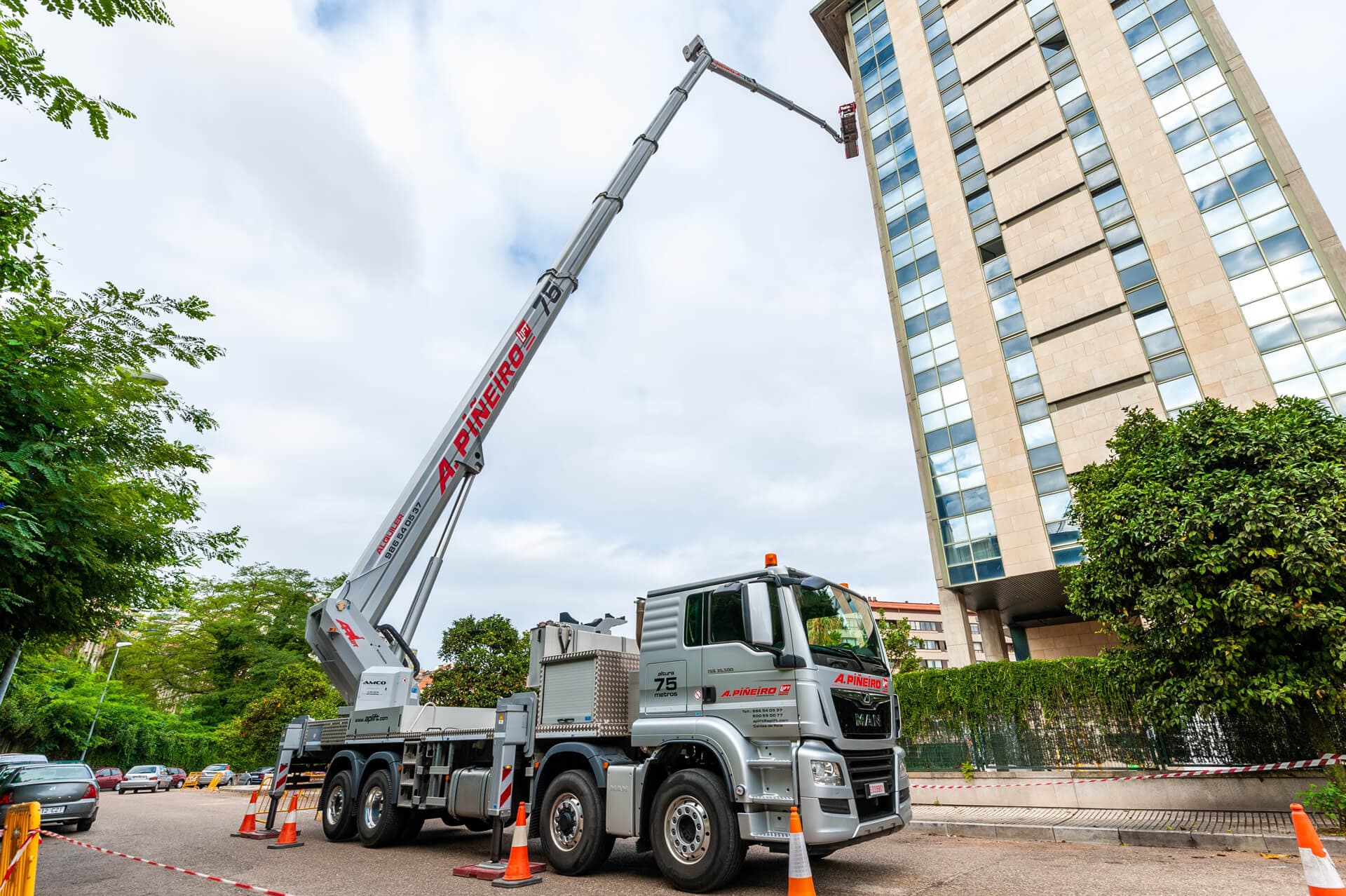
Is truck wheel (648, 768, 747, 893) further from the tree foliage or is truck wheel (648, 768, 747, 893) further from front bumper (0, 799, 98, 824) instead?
front bumper (0, 799, 98, 824)

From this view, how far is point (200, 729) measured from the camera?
37.5 meters

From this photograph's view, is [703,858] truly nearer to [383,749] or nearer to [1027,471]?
[383,749]

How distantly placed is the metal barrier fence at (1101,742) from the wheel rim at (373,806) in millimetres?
11348

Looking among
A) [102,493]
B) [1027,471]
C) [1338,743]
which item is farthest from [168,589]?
[1027,471]

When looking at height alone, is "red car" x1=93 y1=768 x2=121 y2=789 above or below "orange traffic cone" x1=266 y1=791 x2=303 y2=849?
below

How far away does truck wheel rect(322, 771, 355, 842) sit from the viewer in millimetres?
9281

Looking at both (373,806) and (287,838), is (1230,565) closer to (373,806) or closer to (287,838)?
(373,806)

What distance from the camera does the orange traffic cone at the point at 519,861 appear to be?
646 centimetres

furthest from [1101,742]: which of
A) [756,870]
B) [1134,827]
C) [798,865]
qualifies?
[798,865]

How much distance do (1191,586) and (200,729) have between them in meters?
46.4

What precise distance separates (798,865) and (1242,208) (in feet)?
93.2

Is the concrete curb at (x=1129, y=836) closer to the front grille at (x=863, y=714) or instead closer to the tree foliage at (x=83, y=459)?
the front grille at (x=863, y=714)

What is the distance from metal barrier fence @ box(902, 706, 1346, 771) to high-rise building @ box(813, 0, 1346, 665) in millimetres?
9159

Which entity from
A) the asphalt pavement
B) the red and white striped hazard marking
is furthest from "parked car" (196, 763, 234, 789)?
the red and white striped hazard marking
